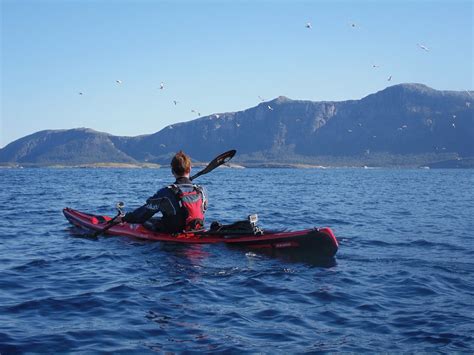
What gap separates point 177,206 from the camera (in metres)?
12.1

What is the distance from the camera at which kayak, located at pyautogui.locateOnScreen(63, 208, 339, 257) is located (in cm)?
1103

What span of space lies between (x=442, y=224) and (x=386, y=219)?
7.64ft

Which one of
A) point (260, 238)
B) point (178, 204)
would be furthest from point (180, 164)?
point (260, 238)

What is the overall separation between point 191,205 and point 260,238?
1.77 metres

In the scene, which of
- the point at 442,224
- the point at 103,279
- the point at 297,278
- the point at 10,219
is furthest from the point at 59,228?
the point at 442,224

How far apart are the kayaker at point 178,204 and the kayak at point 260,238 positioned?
0.27 metres

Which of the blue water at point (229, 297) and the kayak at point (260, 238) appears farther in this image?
the kayak at point (260, 238)

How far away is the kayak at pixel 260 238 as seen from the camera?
1103cm

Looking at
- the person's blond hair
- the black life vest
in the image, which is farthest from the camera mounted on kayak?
the person's blond hair

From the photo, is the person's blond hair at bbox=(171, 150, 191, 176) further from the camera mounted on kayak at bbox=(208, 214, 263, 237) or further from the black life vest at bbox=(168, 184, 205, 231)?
the camera mounted on kayak at bbox=(208, 214, 263, 237)

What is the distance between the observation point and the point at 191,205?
12.1m

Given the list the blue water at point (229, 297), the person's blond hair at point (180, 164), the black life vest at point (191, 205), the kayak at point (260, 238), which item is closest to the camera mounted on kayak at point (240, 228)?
the kayak at point (260, 238)

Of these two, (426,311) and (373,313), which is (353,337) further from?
(426,311)

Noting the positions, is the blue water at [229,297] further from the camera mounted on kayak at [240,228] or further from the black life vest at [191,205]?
the black life vest at [191,205]
